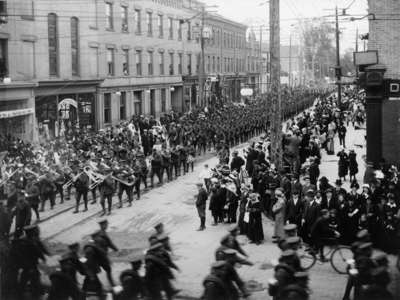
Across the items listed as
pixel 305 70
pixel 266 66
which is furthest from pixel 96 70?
pixel 305 70

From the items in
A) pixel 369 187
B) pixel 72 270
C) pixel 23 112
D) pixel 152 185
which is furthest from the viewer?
pixel 23 112

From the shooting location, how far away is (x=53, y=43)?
34375mm

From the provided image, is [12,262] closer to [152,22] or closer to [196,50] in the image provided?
[152,22]

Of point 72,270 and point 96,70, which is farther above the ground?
point 96,70

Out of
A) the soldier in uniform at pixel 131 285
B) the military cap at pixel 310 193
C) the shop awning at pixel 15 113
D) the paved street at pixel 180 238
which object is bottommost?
the paved street at pixel 180 238

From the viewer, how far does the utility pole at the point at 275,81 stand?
19.6 m

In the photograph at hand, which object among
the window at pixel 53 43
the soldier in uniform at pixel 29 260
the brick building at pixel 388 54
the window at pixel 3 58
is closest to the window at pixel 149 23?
the window at pixel 53 43

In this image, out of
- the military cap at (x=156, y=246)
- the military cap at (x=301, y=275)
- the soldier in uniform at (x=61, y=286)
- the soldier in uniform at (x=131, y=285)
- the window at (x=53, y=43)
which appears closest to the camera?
the military cap at (x=301, y=275)

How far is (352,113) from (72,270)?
122 feet

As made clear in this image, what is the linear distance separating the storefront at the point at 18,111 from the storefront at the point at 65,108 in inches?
53.2

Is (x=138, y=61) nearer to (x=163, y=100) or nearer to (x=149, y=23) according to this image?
(x=149, y=23)

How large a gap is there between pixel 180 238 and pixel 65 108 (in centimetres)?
2066

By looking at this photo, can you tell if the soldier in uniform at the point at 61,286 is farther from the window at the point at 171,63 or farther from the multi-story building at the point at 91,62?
the window at the point at 171,63

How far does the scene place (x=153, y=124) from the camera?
125 feet
